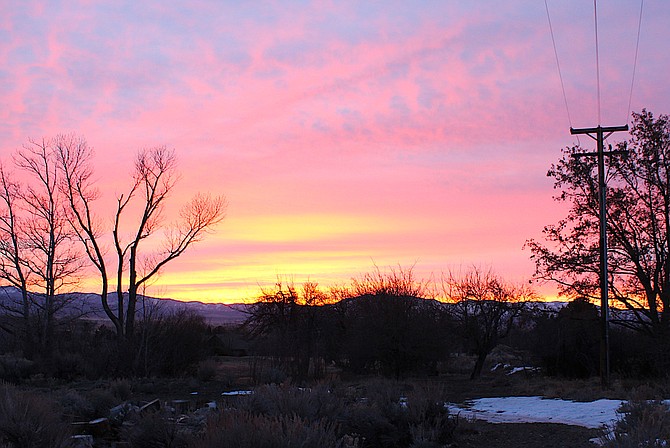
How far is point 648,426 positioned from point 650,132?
2369 centimetres

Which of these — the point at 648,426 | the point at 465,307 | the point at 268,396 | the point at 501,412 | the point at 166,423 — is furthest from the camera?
the point at 465,307

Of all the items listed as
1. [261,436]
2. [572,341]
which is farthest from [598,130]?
[261,436]

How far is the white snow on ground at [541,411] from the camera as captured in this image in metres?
14.8

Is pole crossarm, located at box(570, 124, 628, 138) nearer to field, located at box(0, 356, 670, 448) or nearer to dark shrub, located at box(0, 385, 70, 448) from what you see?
field, located at box(0, 356, 670, 448)

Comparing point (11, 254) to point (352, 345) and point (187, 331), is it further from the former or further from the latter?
point (352, 345)

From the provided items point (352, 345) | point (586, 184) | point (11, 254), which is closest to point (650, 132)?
point (586, 184)

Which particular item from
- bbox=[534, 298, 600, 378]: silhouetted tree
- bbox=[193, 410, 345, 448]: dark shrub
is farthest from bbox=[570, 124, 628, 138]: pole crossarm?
bbox=[193, 410, 345, 448]: dark shrub

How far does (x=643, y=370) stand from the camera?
25344 millimetres

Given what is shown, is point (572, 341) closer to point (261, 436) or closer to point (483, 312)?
point (483, 312)

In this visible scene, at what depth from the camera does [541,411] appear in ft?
55.2

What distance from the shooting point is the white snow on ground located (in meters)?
14.8

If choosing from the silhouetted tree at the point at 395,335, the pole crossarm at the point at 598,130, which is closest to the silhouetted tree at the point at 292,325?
the silhouetted tree at the point at 395,335

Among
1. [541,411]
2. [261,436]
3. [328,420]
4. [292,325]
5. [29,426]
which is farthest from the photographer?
[292,325]

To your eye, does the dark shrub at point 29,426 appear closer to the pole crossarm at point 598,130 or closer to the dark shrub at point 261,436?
the dark shrub at point 261,436
